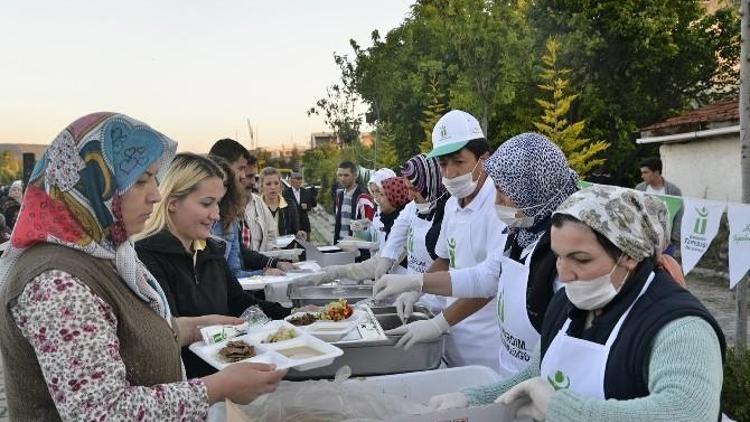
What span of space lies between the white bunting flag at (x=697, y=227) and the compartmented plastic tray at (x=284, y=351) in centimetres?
425

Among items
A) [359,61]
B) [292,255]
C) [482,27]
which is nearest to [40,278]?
[292,255]

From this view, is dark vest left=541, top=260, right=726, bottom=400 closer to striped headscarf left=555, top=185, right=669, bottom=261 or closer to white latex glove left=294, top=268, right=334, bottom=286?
striped headscarf left=555, top=185, right=669, bottom=261

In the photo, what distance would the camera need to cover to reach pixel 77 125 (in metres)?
1.41

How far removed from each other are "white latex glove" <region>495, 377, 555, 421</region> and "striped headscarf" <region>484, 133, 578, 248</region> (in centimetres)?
78

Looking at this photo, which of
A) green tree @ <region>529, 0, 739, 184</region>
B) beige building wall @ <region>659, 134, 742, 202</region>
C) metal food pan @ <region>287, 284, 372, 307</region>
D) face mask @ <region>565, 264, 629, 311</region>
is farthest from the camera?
green tree @ <region>529, 0, 739, 184</region>

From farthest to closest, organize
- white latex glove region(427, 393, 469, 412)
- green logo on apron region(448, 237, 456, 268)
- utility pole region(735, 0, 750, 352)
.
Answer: utility pole region(735, 0, 750, 352) < green logo on apron region(448, 237, 456, 268) < white latex glove region(427, 393, 469, 412)

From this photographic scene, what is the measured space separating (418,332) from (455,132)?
3.64ft

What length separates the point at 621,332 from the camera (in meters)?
1.37

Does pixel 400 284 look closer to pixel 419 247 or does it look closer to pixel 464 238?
pixel 464 238

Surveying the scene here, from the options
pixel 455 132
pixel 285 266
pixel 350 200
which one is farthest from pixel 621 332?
pixel 350 200

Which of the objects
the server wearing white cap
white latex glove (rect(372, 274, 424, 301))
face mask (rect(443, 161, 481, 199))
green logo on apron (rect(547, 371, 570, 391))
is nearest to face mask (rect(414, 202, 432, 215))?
the server wearing white cap

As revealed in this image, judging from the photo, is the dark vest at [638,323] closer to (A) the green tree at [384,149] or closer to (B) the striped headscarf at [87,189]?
(B) the striped headscarf at [87,189]

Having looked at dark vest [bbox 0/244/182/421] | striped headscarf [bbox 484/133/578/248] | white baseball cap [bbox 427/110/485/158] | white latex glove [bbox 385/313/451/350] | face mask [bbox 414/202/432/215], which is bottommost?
white latex glove [bbox 385/313/451/350]

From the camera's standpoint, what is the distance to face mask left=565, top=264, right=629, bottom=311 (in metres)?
1.43
